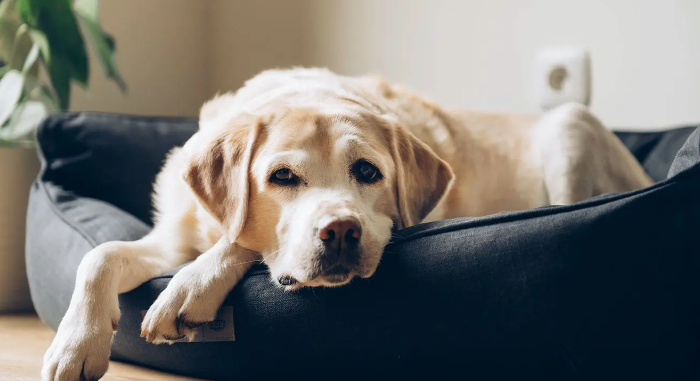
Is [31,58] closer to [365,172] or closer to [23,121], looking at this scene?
[23,121]

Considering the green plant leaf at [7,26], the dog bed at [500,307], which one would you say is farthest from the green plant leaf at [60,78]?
the dog bed at [500,307]

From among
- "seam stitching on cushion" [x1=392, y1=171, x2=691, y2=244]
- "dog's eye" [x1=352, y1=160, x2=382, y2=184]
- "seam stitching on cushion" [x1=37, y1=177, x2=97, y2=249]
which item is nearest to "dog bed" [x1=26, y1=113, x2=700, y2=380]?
"seam stitching on cushion" [x1=392, y1=171, x2=691, y2=244]

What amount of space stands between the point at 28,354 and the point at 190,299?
0.82 m

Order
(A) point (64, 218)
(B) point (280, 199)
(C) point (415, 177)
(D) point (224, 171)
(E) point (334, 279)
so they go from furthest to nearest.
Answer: (A) point (64, 218)
(C) point (415, 177)
(D) point (224, 171)
(B) point (280, 199)
(E) point (334, 279)

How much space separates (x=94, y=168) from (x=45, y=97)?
627 mm

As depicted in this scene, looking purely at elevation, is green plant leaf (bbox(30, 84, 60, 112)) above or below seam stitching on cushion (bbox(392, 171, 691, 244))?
below

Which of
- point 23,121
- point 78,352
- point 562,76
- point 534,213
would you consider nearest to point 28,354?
point 78,352

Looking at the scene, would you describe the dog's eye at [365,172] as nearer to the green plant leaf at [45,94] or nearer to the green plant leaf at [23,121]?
the green plant leaf at [23,121]

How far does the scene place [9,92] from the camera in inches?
112

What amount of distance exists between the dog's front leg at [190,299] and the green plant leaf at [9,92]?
150cm

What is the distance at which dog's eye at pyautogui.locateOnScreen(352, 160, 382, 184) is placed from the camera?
1834mm

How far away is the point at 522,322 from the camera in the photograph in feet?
4.80

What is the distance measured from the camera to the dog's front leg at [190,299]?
5.34ft

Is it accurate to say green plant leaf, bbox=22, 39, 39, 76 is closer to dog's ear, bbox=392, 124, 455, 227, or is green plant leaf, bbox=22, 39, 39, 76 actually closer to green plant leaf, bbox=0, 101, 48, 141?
green plant leaf, bbox=0, 101, 48, 141
